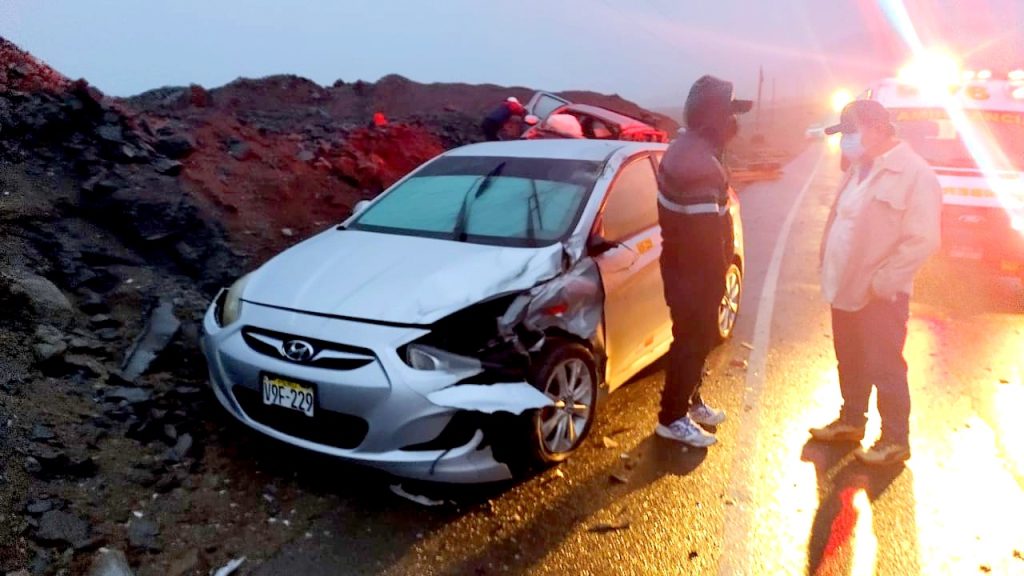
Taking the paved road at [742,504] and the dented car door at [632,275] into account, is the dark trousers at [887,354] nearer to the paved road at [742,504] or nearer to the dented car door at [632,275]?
the paved road at [742,504]

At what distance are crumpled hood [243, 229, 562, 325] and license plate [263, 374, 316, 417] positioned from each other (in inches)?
15.0

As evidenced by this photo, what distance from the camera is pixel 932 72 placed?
8.74 m

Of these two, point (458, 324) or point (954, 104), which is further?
point (954, 104)

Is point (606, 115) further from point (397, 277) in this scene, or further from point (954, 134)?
point (397, 277)

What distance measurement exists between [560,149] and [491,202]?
0.77 m

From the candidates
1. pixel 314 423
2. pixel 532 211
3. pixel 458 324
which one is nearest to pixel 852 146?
pixel 532 211

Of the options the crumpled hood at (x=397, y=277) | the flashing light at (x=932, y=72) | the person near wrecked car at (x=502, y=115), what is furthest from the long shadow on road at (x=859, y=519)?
the person near wrecked car at (x=502, y=115)

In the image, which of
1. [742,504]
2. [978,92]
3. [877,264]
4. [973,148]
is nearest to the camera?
[742,504]

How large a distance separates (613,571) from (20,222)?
16.9ft

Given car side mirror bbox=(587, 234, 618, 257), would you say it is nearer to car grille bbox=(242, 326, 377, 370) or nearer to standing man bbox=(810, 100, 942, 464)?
standing man bbox=(810, 100, 942, 464)

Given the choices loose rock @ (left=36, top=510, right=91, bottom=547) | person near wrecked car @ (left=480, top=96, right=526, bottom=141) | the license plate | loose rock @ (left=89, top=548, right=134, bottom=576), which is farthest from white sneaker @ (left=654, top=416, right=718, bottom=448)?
person near wrecked car @ (left=480, top=96, right=526, bottom=141)

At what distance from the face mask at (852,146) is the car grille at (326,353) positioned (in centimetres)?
286

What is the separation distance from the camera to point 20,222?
5.73m

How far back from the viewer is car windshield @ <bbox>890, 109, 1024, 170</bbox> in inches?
331
